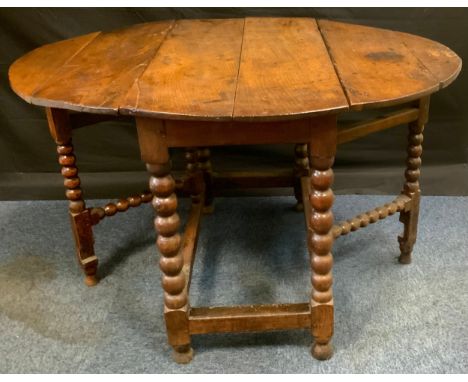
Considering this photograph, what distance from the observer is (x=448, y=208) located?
181 cm

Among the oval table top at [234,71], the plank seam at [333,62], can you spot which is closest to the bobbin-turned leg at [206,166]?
the oval table top at [234,71]

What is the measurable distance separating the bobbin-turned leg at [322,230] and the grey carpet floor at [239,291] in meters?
0.09

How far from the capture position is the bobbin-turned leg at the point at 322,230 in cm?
95

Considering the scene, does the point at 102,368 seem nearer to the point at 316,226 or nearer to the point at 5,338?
the point at 5,338

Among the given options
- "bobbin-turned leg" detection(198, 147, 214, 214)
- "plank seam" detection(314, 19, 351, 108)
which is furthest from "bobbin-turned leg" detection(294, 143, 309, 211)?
"plank seam" detection(314, 19, 351, 108)

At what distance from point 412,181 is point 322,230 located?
480mm

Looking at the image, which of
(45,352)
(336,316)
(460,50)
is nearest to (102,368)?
(45,352)

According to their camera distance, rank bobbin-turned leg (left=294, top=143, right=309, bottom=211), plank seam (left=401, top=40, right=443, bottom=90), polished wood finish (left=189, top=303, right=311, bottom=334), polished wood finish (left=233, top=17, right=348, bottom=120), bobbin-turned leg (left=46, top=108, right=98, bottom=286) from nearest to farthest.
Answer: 1. polished wood finish (left=233, top=17, right=348, bottom=120)
2. plank seam (left=401, top=40, right=443, bottom=90)
3. polished wood finish (left=189, top=303, right=311, bottom=334)
4. bobbin-turned leg (left=46, top=108, right=98, bottom=286)
5. bobbin-turned leg (left=294, top=143, right=309, bottom=211)

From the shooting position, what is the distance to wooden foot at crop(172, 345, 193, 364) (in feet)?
3.86

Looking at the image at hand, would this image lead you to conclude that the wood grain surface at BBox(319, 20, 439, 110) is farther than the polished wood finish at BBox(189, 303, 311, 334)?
No

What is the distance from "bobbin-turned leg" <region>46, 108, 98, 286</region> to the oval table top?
15 centimetres

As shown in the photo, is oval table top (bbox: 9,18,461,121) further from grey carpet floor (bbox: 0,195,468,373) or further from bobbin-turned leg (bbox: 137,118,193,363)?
grey carpet floor (bbox: 0,195,468,373)

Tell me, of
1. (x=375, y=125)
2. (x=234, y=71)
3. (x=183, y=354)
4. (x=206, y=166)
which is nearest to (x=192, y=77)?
(x=234, y=71)

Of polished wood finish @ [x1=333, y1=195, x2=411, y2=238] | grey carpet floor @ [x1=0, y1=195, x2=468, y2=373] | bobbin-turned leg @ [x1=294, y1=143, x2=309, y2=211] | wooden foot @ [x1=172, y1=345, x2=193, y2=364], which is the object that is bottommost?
grey carpet floor @ [x1=0, y1=195, x2=468, y2=373]
